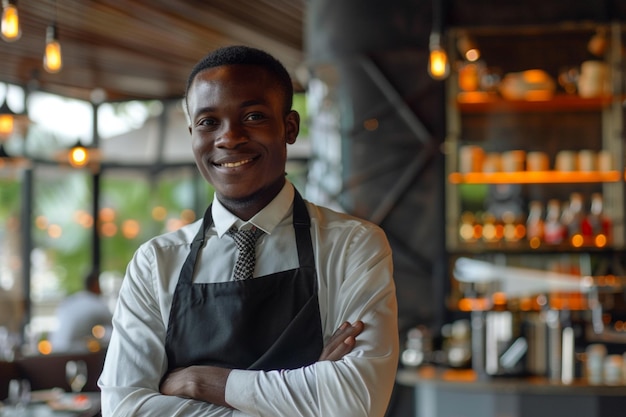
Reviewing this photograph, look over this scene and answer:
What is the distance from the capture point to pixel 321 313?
2094 mm

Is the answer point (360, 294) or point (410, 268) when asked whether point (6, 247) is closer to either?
point (410, 268)

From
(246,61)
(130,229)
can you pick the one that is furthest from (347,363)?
(130,229)

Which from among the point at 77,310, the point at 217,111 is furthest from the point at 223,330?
the point at 77,310

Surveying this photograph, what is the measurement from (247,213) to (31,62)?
7.90 m

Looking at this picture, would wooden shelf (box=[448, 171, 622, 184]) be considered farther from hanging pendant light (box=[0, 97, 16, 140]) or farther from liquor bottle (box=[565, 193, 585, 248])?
hanging pendant light (box=[0, 97, 16, 140])

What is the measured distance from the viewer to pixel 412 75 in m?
7.73

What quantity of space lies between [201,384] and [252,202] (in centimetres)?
38

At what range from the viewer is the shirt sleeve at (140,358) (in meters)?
2.07

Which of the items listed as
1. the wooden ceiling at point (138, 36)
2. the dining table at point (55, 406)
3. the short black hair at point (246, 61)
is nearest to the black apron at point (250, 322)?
the short black hair at point (246, 61)

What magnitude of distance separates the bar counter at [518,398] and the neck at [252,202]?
325 centimetres

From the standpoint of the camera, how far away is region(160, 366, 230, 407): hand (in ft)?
6.61

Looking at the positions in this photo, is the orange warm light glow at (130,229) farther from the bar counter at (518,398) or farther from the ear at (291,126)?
the ear at (291,126)

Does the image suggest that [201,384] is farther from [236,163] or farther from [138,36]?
[138,36]

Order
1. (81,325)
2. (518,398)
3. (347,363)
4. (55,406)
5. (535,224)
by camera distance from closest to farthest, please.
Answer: (347,363)
(518,398)
(55,406)
(535,224)
(81,325)
